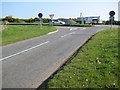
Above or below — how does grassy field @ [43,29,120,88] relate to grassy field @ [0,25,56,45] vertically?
below

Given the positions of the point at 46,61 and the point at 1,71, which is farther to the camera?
the point at 46,61

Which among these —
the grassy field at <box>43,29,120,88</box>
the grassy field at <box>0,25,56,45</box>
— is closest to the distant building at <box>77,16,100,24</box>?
the grassy field at <box>0,25,56,45</box>

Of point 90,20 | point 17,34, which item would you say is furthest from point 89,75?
point 90,20

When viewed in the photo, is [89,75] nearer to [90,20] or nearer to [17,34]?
[17,34]

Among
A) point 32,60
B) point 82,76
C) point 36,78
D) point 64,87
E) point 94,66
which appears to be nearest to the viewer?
point 64,87

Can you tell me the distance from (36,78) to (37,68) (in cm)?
123

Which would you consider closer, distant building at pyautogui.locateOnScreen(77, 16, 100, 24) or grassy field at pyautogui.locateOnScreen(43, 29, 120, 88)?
grassy field at pyautogui.locateOnScreen(43, 29, 120, 88)

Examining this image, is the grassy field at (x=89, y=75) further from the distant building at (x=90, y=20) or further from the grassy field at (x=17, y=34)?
the distant building at (x=90, y=20)

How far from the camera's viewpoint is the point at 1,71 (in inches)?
280

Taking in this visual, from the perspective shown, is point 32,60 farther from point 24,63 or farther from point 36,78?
point 36,78

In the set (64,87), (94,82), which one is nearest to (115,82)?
(94,82)

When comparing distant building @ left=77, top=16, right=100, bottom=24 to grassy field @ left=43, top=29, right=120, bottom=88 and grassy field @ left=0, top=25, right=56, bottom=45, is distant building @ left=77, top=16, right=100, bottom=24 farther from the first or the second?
grassy field @ left=43, top=29, right=120, bottom=88

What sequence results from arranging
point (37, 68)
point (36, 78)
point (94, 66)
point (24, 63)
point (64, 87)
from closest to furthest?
point (64, 87) < point (36, 78) < point (94, 66) < point (37, 68) < point (24, 63)

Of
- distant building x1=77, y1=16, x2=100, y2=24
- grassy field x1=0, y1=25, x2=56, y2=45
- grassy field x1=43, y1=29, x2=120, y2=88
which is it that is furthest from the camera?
distant building x1=77, y1=16, x2=100, y2=24
